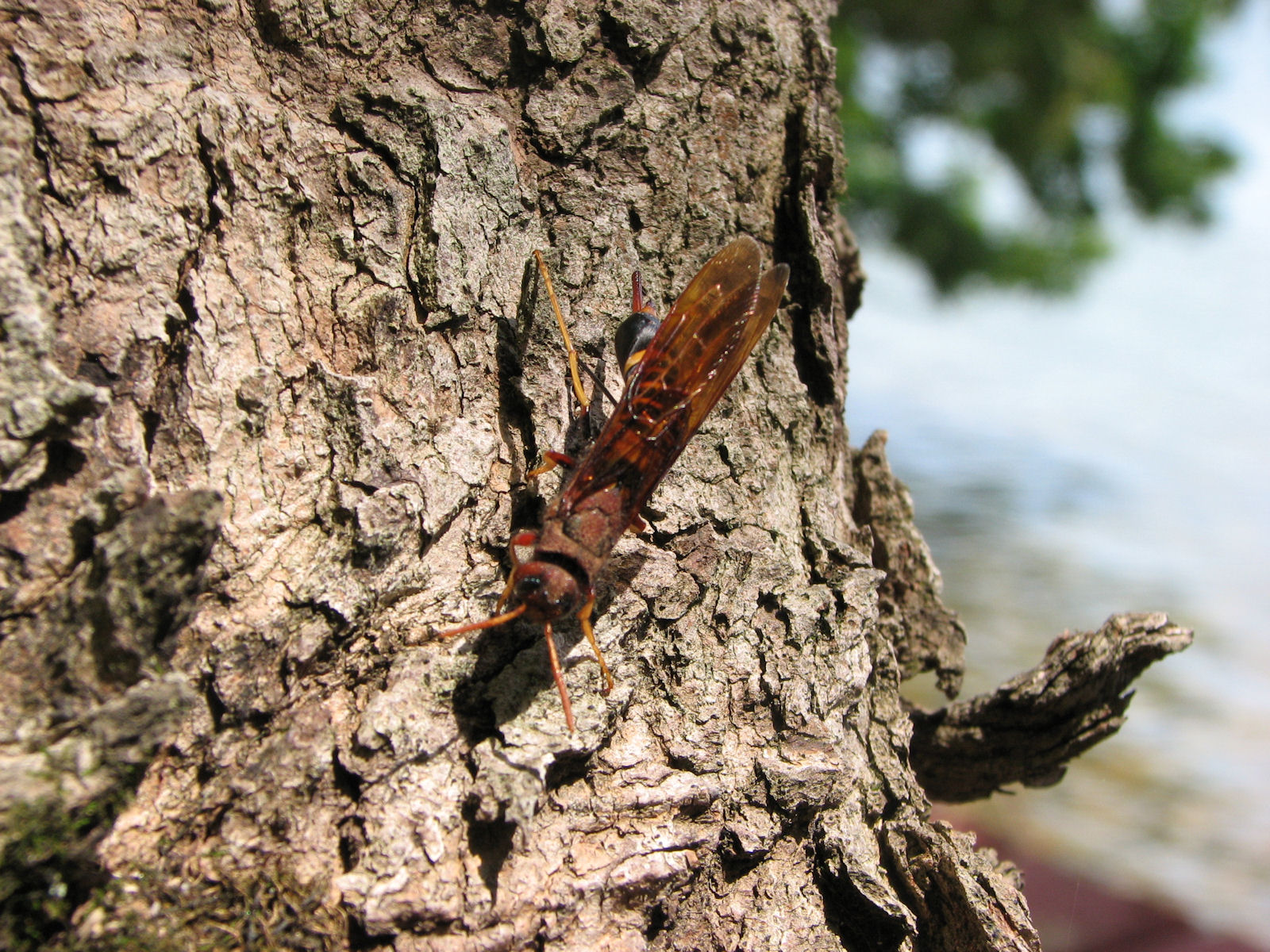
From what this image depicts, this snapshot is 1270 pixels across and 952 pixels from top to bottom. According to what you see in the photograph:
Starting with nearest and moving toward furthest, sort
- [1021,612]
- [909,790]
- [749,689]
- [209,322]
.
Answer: [209,322] → [749,689] → [909,790] → [1021,612]

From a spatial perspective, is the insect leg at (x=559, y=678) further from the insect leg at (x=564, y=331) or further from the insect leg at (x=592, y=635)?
the insect leg at (x=564, y=331)

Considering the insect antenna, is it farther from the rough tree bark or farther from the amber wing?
the amber wing

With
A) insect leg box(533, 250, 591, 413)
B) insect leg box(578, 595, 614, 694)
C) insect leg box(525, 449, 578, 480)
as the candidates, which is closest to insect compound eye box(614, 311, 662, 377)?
insect leg box(533, 250, 591, 413)

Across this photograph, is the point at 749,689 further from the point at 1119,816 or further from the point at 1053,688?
the point at 1119,816

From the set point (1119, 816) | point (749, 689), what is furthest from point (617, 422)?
point (1119, 816)

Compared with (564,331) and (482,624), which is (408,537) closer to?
(482,624)

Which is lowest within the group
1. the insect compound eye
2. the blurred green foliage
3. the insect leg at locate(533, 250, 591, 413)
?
the insect leg at locate(533, 250, 591, 413)

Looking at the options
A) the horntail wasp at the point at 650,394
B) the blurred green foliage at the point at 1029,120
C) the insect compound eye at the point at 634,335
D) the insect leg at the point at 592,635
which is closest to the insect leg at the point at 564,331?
the horntail wasp at the point at 650,394
